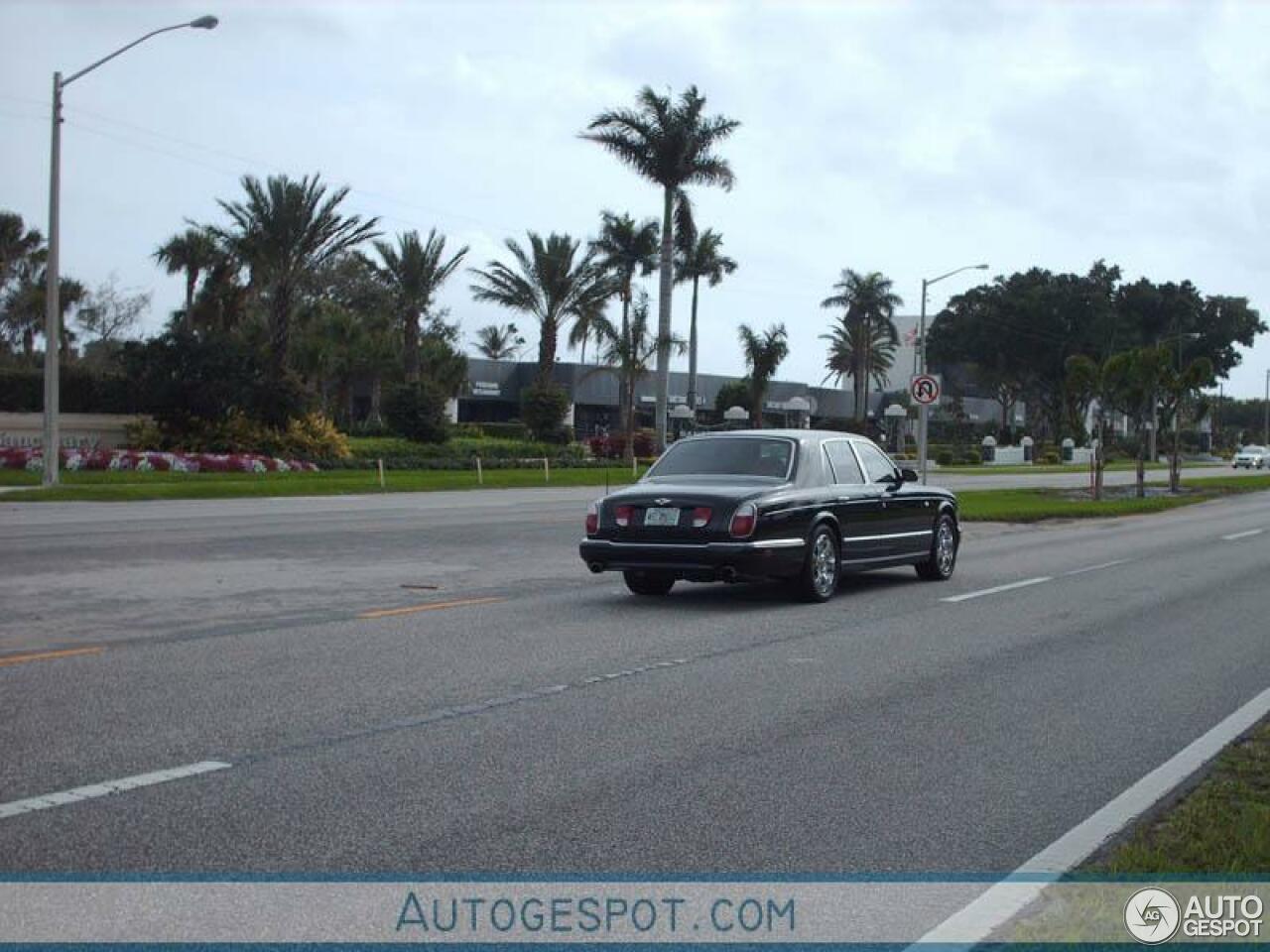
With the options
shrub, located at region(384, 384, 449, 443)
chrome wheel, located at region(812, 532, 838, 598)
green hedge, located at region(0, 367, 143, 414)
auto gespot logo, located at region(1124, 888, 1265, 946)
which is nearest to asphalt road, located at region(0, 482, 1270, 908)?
chrome wheel, located at region(812, 532, 838, 598)

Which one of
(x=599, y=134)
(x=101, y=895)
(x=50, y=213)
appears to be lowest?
(x=101, y=895)

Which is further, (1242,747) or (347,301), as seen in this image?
(347,301)

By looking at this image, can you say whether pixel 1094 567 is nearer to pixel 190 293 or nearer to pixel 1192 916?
pixel 1192 916

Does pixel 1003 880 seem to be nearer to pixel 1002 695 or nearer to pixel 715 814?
pixel 715 814

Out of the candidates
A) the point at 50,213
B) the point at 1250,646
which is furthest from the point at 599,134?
the point at 1250,646

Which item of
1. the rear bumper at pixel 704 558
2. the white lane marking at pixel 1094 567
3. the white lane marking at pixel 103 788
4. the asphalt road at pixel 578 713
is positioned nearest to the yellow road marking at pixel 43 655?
the asphalt road at pixel 578 713

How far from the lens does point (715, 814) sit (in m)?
5.91

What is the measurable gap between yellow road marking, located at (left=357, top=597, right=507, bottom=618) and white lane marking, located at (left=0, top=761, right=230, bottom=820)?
5152mm

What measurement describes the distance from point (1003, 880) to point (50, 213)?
92.9 feet

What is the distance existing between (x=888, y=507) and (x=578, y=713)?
23.3 feet

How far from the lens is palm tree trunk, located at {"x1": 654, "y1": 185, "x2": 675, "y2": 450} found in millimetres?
45625

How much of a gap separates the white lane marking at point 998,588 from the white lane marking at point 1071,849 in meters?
5.91

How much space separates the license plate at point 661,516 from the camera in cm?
1235

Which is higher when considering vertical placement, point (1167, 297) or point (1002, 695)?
point (1167, 297)
